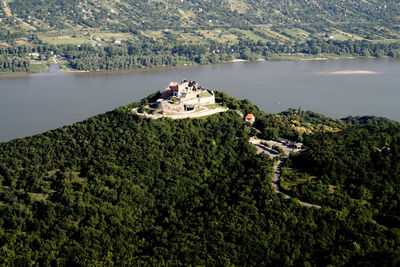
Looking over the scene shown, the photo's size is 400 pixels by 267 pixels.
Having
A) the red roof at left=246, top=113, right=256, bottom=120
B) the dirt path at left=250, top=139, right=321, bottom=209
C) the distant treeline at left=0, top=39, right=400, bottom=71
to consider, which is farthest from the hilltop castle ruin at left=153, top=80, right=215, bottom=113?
the distant treeline at left=0, top=39, right=400, bottom=71

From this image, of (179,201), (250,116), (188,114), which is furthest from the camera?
(250,116)

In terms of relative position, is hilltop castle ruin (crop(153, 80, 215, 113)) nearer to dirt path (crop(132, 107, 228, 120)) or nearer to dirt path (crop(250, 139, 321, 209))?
dirt path (crop(132, 107, 228, 120))

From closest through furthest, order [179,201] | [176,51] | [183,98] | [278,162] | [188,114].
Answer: [179,201] → [278,162] → [188,114] → [183,98] → [176,51]

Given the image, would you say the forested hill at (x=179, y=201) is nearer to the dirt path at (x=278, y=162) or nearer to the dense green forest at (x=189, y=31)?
the dirt path at (x=278, y=162)

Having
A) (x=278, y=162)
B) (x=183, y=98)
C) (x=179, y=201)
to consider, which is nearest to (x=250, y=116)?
(x=183, y=98)

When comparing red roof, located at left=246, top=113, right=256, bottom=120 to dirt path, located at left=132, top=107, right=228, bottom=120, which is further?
red roof, located at left=246, top=113, right=256, bottom=120

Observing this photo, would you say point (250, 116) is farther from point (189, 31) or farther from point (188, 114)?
point (189, 31)

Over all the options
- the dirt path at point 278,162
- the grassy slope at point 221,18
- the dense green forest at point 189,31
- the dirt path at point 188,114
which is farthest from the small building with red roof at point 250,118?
the grassy slope at point 221,18
